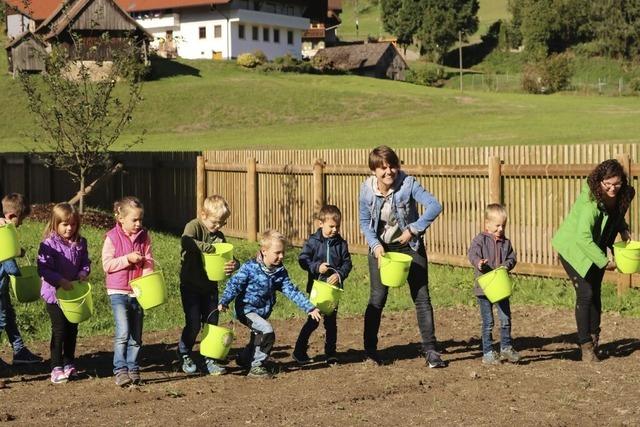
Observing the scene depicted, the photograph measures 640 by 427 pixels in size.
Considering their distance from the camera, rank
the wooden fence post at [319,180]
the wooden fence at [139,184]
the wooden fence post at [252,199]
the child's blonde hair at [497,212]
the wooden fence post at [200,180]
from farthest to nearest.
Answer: the wooden fence at [139,184], the wooden fence post at [200,180], the wooden fence post at [252,199], the wooden fence post at [319,180], the child's blonde hair at [497,212]

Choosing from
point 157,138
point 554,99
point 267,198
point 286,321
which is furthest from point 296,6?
point 286,321

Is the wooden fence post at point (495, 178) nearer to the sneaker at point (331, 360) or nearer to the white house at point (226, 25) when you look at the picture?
the sneaker at point (331, 360)

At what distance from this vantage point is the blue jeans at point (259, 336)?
296 inches

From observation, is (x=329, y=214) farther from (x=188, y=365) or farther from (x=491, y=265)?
(x=188, y=365)

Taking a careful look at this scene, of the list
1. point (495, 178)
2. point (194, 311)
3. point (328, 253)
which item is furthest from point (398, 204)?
point (495, 178)

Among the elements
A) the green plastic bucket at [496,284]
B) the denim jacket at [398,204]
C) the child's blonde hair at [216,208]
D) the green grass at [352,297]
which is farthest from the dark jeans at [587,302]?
the child's blonde hair at [216,208]

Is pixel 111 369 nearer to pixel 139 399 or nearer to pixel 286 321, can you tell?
pixel 139 399

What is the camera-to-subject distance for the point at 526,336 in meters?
9.48

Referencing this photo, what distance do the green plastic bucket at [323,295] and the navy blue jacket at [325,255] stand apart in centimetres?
29

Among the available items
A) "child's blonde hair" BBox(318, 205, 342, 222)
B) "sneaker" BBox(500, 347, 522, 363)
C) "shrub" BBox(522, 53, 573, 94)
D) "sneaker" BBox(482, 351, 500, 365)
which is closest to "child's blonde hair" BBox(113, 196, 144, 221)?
"child's blonde hair" BBox(318, 205, 342, 222)

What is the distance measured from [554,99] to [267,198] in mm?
40800

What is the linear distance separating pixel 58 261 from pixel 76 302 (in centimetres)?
37

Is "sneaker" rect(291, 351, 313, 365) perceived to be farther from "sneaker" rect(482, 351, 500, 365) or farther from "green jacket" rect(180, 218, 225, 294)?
"sneaker" rect(482, 351, 500, 365)

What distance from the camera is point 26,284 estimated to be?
7973mm
